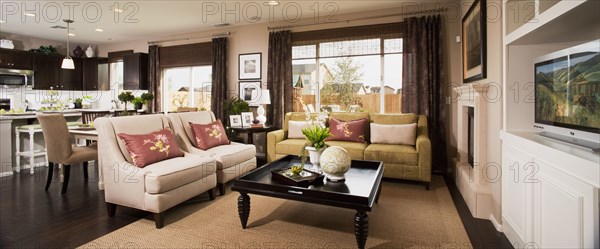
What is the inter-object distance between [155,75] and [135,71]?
50 centimetres

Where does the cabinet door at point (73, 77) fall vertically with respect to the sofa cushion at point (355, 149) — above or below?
above

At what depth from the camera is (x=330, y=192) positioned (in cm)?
218

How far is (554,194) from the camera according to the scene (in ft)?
5.30

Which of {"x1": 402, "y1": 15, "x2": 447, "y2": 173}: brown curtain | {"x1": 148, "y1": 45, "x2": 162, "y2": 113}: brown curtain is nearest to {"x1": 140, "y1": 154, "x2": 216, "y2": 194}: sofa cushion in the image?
{"x1": 402, "y1": 15, "x2": 447, "y2": 173}: brown curtain

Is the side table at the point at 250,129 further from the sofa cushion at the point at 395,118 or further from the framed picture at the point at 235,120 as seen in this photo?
the sofa cushion at the point at 395,118

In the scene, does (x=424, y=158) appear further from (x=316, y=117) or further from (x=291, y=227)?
(x=291, y=227)

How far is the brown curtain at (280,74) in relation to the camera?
534 cm

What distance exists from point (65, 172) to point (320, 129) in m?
2.90

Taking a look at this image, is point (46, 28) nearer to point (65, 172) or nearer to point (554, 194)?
point (65, 172)

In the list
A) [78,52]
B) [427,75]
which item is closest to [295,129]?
[427,75]

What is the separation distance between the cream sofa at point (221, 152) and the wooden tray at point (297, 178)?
952mm

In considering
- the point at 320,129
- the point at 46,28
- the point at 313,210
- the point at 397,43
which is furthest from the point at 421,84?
the point at 46,28

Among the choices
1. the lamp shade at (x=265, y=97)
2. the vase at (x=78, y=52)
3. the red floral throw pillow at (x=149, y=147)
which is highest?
the vase at (x=78, y=52)

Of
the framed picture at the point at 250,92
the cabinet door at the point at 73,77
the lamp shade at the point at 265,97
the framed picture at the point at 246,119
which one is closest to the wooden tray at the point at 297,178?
the framed picture at the point at 246,119
